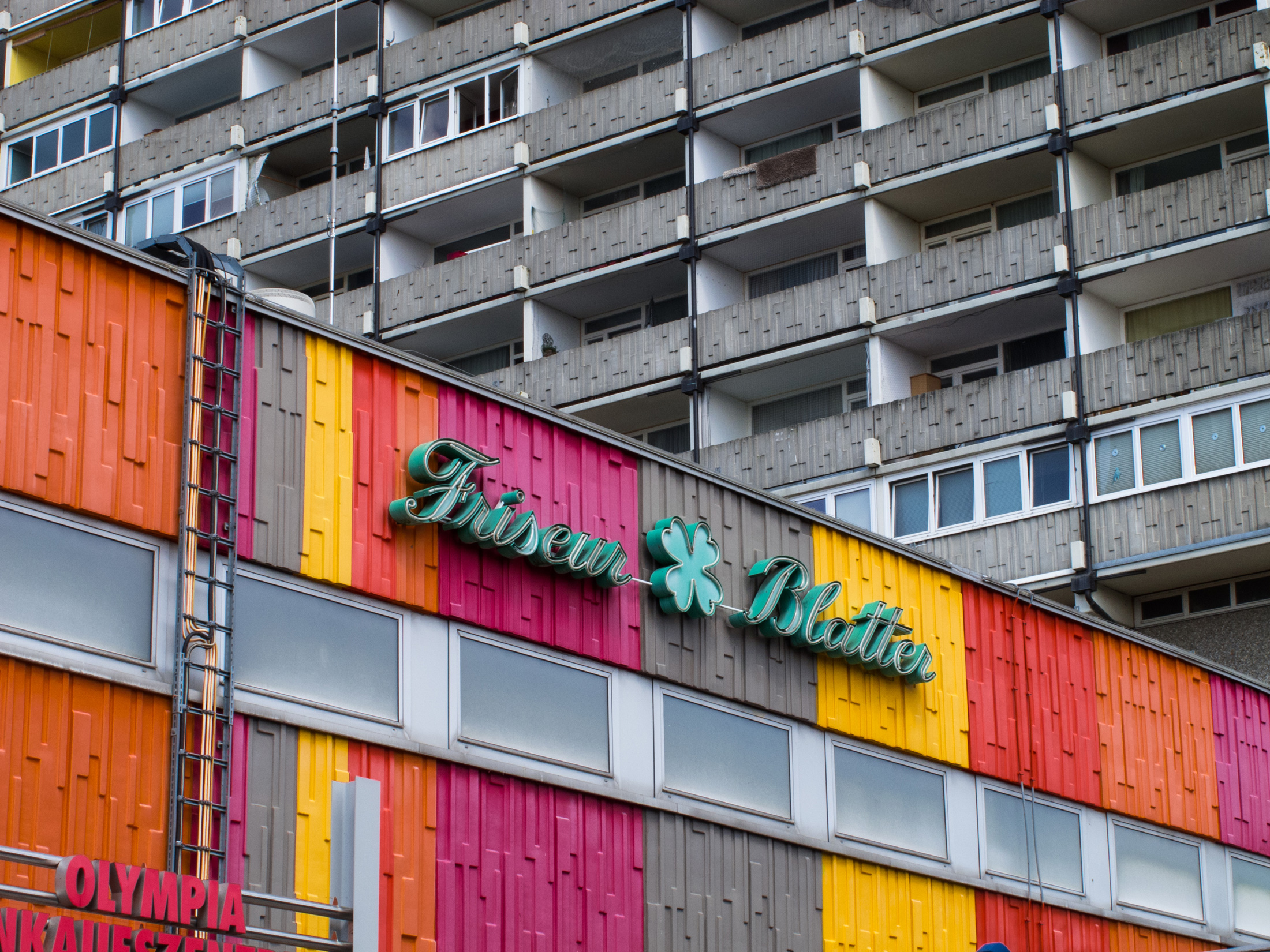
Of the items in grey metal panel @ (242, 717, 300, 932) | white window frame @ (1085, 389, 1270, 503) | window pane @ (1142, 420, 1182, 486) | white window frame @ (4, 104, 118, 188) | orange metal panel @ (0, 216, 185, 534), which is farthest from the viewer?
white window frame @ (4, 104, 118, 188)

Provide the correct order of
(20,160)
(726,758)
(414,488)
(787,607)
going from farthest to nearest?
(20,160)
(787,607)
(726,758)
(414,488)

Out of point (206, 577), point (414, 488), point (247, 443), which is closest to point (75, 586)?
point (206, 577)

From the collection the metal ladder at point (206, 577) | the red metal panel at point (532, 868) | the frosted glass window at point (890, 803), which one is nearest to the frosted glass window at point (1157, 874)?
the frosted glass window at point (890, 803)

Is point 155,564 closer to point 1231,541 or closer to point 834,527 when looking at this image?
point 834,527

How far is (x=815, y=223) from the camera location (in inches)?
1757

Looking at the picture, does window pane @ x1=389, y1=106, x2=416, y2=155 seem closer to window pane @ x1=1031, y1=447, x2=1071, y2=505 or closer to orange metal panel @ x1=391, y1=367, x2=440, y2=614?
window pane @ x1=1031, y1=447, x2=1071, y2=505

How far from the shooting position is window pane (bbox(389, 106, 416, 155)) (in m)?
51.0

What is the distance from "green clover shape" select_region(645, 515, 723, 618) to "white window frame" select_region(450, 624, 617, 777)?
1133mm

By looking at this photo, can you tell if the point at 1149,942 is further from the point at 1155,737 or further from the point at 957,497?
the point at 957,497

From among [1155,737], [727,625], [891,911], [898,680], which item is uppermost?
[727,625]

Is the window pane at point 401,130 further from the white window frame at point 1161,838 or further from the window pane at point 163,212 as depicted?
the white window frame at point 1161,838

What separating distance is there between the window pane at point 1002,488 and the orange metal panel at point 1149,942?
14513mm

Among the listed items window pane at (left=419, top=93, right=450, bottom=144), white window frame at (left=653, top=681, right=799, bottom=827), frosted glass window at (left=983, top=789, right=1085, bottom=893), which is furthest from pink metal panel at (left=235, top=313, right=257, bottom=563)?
window pane at (left=419, top=93, right=450, bottom=144)

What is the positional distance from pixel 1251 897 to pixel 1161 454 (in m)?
12.6
